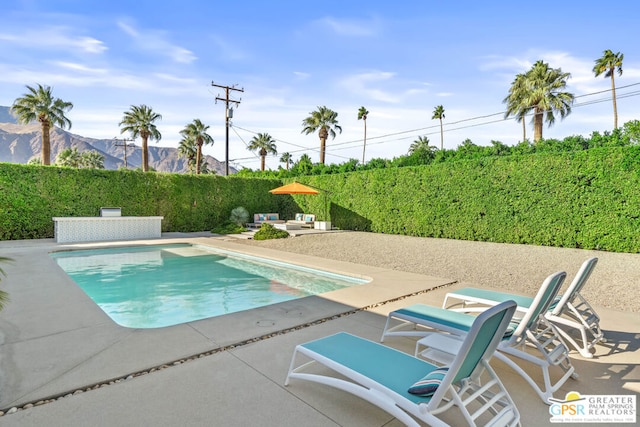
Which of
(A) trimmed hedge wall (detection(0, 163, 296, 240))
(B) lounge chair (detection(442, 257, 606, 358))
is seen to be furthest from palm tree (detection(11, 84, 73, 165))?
(B) lounge chair (detection(442, 257, 606, 358))

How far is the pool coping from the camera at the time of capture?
8.89ft

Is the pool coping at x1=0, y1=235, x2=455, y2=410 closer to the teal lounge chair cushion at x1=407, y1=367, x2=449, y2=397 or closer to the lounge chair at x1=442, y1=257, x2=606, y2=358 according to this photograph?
the lounge chair at x1=442, y1=257, x2=606, y2=358

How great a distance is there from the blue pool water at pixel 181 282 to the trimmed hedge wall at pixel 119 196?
401 cm

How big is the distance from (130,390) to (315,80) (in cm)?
1725

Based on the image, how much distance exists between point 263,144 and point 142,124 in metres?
16.4

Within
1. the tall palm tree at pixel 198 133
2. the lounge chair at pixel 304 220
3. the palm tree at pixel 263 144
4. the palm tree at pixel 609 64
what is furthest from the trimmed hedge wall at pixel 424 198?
the palm tree at pixel 263 144

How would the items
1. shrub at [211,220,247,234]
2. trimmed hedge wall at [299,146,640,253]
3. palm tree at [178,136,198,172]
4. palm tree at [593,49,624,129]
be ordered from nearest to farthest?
1. trimmed hedge wall at [299,146,640,253]
2. shrub at [211,220,247,234]
3. palm tree at [593,49,624,129]
4. palm tree at [178,136,198,172]

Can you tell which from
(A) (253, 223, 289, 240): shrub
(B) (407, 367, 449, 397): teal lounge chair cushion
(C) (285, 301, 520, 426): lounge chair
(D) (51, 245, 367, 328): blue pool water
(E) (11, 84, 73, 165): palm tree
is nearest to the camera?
(C) (285, 301, 520, 426): lounge chair

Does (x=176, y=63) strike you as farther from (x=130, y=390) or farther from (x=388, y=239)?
(x=130, y=390)

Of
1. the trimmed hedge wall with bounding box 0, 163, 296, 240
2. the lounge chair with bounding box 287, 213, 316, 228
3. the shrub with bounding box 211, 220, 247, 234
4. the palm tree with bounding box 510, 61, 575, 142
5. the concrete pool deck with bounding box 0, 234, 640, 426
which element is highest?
the palm tree with bounding box 510, 61, 575, 142

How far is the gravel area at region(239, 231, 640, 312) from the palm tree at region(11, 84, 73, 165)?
76.1 feet

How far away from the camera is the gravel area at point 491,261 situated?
602 centimetres

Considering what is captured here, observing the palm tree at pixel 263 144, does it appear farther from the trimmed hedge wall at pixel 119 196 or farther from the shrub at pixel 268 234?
the shrub at pixel 268 234

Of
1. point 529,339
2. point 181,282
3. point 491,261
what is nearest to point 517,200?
point 491,261
